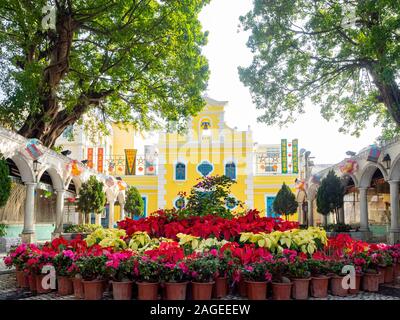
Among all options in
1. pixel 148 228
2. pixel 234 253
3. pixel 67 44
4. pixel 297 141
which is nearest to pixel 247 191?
pixel 297 141

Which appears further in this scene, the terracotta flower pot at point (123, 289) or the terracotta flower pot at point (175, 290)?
the terracotta flower pot at point (123, 289)

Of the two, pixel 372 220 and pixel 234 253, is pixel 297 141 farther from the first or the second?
pixel 234 253

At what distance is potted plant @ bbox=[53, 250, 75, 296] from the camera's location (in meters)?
5.77

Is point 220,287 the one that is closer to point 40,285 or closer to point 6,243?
point 40,285

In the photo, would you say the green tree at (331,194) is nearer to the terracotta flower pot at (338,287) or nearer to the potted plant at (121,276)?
the terracotta flower pot at (338,287)

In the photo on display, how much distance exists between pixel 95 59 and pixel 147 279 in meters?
10.1

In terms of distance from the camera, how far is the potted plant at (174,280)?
5.21 m

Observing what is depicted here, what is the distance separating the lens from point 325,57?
12648 millimetres

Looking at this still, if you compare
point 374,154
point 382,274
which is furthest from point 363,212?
point 382,274

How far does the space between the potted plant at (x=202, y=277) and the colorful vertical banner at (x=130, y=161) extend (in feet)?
73.1

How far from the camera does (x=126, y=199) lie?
75.8ft

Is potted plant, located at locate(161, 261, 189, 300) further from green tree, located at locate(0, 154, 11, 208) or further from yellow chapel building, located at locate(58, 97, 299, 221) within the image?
yellow chapel building, located at locate(58, 97, 299, 221)

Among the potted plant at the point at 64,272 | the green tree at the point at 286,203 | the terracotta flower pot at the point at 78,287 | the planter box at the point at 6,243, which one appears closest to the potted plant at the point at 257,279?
the terracotta flower pot at the point at 78,287
